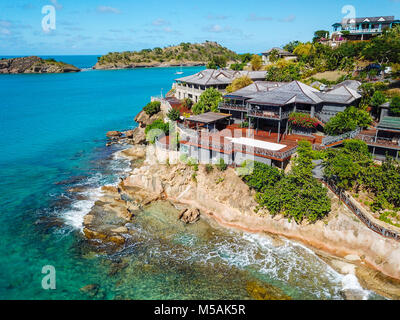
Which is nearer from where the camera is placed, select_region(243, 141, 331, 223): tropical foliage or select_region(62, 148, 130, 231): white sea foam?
select_region(243, 141, 331, 223): tropical foliage

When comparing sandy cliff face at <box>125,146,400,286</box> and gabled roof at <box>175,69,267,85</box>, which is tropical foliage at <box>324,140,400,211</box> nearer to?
sandy cliff face at <box>125,146,400,286</box>

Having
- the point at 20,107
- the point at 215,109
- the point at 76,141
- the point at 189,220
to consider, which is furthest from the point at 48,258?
Answer: the point at 20,107

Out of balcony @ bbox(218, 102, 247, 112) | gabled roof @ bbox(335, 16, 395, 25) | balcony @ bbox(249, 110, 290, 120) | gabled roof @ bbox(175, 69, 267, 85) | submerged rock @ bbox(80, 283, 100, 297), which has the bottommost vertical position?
submerged rock @ bbox(80, 283, 100, 297)

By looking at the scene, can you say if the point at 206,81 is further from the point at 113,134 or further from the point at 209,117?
the point at 113,134

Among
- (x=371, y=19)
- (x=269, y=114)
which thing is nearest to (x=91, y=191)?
(x=269, y=114)

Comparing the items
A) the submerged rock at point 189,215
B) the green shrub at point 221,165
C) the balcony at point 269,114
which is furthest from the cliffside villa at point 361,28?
the submerged rock at point 189,215

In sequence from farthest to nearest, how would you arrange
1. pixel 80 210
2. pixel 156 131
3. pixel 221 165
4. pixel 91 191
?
pixel 156 131, pixel 91 191, pixel 221 165, pixel 80 210

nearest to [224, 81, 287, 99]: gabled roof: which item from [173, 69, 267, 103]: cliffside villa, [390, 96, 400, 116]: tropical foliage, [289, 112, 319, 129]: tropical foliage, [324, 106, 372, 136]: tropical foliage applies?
[289, 112, 319, 129]: tropical foliage

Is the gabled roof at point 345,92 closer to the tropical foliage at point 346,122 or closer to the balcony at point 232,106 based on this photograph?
the tropical foliage at point 346,122
